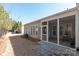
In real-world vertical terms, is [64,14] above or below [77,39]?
above

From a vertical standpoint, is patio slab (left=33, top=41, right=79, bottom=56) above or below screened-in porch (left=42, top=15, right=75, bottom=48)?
below

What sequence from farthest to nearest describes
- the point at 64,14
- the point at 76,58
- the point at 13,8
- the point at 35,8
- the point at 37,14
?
1. the point at 37,14
2. the point at 35,8
3. the point at 13,8
4. the point at 64,14
5. the point at 76,58

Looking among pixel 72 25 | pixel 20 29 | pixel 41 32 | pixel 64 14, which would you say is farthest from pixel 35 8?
pixel 20 29

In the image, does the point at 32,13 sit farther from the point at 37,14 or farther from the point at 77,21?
the point at 77,21

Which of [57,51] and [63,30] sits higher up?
[63,30]

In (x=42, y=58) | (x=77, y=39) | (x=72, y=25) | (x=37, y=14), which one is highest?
(x=37, y=14)

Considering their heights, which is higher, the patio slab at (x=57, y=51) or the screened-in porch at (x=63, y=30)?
the screened-in porch at (x=63, y=30)

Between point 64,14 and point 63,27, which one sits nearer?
point 64,14

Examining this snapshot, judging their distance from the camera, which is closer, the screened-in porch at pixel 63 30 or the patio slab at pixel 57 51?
the patio slab at pixel 57 51

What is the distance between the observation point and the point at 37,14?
961 inches

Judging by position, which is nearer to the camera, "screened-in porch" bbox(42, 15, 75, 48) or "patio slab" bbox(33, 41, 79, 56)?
"patio slab" bbox(33, 41, 79, 56)

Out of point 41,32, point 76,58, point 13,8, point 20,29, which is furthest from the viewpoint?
point 20,29

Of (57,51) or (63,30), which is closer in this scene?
(57,51)

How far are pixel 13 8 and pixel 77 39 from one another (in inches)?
490
